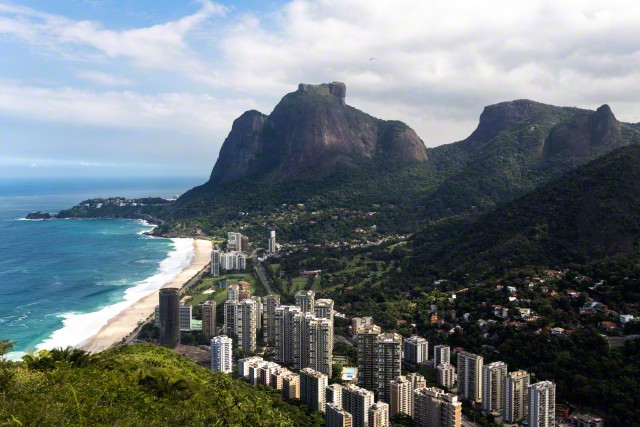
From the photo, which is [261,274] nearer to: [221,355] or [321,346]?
[221,355]

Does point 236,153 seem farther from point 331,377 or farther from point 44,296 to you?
point 331,377

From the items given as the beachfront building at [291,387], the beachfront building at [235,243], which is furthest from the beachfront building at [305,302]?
the beachfront building at [235,243]

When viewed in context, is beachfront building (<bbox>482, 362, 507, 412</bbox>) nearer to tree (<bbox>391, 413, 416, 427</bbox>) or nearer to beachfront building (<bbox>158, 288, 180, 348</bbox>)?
tree (<bbox>391, 413, 416, 427</bbox>)

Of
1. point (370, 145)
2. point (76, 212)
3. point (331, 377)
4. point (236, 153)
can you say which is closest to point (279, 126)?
point (236, 153)

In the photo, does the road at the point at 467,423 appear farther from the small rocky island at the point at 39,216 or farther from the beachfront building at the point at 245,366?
the small rocky island at the point at 39,216

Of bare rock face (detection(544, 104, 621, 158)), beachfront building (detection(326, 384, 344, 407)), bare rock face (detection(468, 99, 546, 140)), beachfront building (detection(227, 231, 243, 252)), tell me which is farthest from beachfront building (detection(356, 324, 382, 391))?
bare rock face (detection(468, 99, 546, 140))

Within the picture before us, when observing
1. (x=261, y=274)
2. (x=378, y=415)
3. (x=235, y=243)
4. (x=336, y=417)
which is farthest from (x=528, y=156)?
(x=336, y=417)
